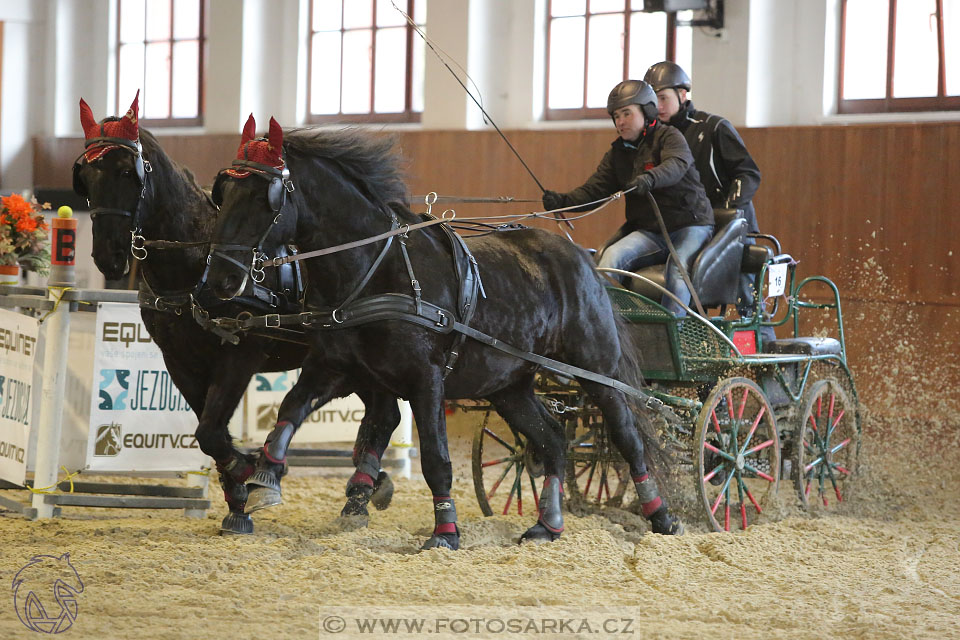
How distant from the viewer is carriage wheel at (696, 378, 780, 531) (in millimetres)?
4965

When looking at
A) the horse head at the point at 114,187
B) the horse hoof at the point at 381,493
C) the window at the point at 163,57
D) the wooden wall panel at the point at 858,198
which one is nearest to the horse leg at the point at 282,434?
the horse head at the point at 114,187

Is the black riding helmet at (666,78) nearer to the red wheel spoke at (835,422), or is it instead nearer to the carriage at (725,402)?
the carriage at (725,402)

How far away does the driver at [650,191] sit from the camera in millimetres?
5230

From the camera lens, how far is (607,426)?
4926 millimetres

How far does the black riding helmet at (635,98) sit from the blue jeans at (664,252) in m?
0.59

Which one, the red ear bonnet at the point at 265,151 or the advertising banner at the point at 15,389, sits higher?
the red ear bonnet at the point at 265,151

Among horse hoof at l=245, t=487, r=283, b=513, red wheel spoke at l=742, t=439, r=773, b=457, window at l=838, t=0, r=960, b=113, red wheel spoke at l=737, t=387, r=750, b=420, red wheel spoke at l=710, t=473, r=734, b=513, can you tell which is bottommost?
red wheel spoke at l=710, t=473, r=734, b=513

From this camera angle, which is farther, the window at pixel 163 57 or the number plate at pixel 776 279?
the window at pixel 163 57

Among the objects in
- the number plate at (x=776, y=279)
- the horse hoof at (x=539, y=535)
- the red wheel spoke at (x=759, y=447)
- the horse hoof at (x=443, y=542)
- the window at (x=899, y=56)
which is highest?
the window at (x=899, y=56)

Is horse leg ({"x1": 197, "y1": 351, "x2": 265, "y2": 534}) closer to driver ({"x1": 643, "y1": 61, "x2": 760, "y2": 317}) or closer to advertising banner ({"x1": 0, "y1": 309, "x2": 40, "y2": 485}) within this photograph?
advertising banner ({"x1": 0, "y1": 309, "x2": 40, "y2": 485})

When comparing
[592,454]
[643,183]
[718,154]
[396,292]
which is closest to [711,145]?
[718,154]

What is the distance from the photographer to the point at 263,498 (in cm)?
429

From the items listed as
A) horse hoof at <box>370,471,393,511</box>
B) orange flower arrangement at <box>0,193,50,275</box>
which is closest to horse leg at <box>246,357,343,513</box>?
horse hoof at <box>370,471,393,511</box>

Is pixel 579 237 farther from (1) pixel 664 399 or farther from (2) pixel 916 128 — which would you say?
(1) pixel 664 399
